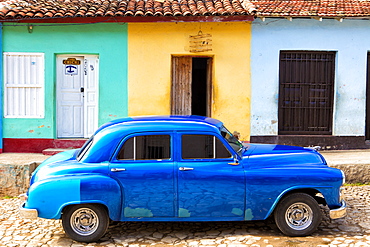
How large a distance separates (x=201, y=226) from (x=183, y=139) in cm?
138

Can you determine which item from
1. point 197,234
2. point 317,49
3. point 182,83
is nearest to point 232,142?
point 197,234

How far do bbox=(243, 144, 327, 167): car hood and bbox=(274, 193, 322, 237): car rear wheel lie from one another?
44 centimetres

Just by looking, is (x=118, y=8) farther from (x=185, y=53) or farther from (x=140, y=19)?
(x=185, y=53)

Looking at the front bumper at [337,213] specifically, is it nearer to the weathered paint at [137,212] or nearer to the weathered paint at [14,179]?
the weathered paint at [137,212]

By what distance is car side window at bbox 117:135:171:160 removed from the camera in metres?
5.35

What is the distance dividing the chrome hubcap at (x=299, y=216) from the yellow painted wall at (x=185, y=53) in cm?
515

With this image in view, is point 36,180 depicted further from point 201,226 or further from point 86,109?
point 86,109

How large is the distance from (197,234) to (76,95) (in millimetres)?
6065

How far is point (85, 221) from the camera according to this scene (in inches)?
208

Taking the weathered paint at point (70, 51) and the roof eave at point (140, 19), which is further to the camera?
the weathered paint at point (70, 51)

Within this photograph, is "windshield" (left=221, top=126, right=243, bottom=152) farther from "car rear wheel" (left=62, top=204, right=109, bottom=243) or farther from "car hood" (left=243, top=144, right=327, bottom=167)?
"car rear wheel" (left=62, top=204, right=109, bottom=243)

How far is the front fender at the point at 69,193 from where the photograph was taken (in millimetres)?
5121

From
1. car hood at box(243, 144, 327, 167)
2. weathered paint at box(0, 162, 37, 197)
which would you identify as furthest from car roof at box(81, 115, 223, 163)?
weathered paint at box(0, 162, 37, 197)

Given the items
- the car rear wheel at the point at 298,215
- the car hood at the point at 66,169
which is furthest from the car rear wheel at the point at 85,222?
the car rear wheel at the point at 298,215
